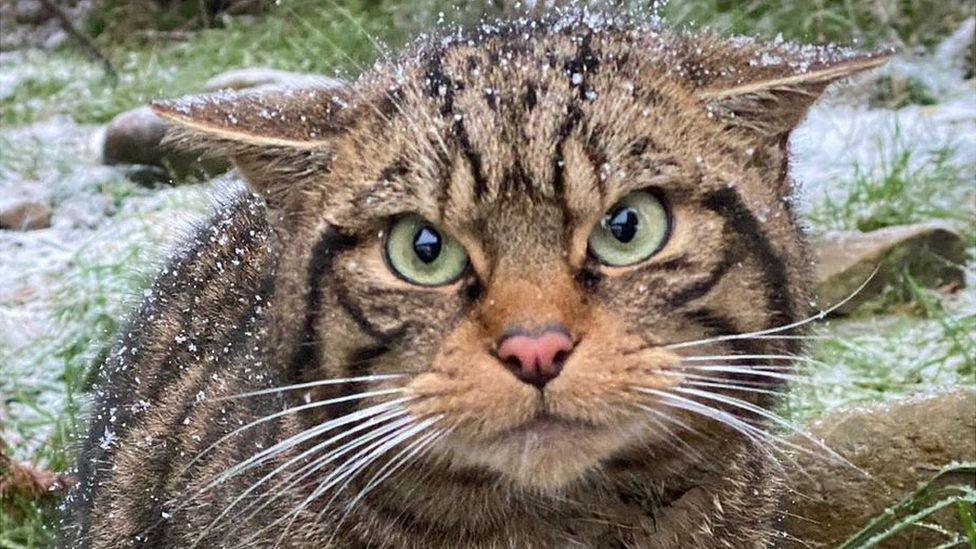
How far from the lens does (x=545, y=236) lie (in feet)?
4.63

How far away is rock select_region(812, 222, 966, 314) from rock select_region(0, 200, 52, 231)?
3.05 m

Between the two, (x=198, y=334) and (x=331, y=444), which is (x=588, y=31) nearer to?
(x=331, y=444)

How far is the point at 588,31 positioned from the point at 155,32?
7.95m

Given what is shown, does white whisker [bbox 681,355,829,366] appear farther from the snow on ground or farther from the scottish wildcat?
the snow on ground

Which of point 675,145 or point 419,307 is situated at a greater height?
point 675,145

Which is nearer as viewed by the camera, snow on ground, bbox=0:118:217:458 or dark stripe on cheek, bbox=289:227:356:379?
dark stripe on cheek, bbox=289:227:356:379

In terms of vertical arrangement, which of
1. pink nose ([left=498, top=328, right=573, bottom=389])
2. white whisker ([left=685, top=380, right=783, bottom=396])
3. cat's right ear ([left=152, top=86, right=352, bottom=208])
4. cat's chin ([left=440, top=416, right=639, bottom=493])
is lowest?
cat's chin ([left=440, top=416, right=639, bottom=493])

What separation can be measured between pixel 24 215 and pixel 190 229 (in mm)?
2677

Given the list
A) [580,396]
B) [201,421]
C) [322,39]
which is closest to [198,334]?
[201,421]

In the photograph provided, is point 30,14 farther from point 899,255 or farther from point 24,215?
point 899,255

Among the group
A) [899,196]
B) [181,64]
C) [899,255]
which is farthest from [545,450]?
[181,64]

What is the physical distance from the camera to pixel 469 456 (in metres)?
1.45

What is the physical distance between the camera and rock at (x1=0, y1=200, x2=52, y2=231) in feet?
16.0

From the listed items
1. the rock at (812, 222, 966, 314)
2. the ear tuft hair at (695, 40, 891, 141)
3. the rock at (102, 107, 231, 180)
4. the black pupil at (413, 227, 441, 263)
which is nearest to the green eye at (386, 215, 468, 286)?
the black pupil at (413, 227, 441, 263)
